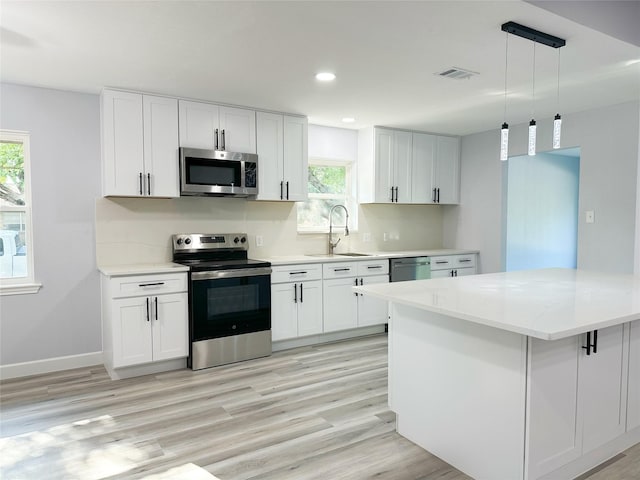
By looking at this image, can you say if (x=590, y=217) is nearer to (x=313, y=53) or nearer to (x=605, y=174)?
(x=605, y=174)

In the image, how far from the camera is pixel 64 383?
3506mm

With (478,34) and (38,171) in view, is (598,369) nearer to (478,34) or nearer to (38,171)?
(478,34)

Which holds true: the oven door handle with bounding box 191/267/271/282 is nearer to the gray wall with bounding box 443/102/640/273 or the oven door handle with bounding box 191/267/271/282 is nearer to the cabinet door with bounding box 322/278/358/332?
the cabinet door with bounding box 322/278/358/332

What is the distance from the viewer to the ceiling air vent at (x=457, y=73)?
10.4 ft

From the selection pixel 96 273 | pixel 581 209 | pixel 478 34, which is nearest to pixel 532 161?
pixel 581 209

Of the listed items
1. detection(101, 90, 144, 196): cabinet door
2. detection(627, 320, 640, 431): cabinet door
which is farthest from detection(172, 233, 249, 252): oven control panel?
detection(627, 320, 640, 431): cabinet door

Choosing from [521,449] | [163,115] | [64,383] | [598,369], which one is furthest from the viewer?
[163,115]

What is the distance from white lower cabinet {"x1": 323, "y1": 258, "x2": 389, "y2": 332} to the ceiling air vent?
212cm

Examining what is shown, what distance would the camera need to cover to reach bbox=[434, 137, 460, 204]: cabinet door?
5.69 metres

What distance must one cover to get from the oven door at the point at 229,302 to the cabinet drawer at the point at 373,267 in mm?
1128

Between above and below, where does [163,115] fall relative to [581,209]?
above

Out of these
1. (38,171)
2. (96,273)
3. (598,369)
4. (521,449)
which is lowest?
(521,449)

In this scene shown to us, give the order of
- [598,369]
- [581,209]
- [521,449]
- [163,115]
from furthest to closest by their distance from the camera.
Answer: [581,209]
[163,115]
[598,369]
[521,449]

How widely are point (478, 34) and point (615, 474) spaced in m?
2.47
